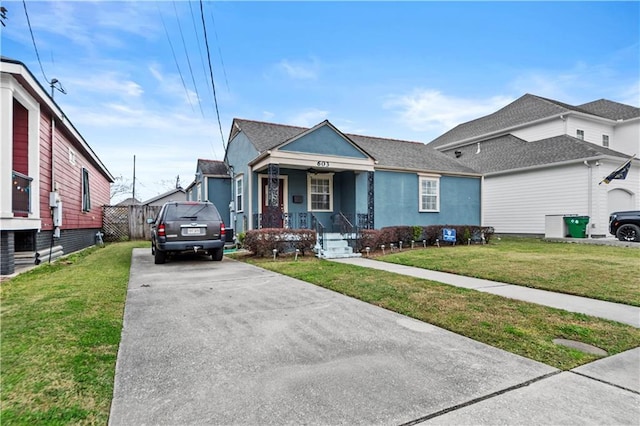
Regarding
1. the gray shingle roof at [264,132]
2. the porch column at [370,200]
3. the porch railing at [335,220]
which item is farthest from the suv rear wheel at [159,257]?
the porch column at [370,200]

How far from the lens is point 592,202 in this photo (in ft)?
50.4

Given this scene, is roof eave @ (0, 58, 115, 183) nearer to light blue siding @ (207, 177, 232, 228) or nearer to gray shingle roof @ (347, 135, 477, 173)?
light blue siding @ (207, 177, 232, 228)

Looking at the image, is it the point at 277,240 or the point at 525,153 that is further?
the point at 525,153

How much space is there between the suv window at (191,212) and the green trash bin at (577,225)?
15611 mm

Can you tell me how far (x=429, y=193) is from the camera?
51.4 feet

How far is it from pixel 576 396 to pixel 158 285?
619 cm

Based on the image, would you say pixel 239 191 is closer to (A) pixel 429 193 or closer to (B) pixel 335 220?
(B) pixel 335 220

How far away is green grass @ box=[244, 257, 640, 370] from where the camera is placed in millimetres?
3299

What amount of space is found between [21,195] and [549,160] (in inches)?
822

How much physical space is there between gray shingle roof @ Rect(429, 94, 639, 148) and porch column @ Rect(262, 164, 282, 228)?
19.6 metres

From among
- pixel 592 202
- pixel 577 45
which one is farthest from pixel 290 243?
pixel 577 45

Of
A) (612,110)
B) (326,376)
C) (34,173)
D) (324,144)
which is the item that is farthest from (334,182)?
(612,110)

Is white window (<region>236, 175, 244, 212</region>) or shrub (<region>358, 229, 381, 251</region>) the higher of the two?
white window (<region>236, 175, 244, 212</region>)

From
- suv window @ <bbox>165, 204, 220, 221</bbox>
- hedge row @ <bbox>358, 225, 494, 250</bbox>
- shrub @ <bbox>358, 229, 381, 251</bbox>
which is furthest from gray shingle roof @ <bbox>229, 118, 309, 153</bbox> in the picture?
hedge row @ <bbox>358, 225, 494, 250</bbox>
